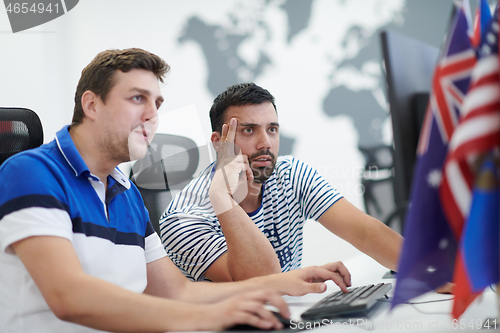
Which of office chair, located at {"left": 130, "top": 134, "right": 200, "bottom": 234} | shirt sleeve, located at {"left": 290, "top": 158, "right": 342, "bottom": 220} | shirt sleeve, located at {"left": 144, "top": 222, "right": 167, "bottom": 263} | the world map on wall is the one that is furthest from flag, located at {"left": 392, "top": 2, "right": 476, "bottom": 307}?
the world map on wall

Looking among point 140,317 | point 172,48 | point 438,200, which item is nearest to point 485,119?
point 438,200

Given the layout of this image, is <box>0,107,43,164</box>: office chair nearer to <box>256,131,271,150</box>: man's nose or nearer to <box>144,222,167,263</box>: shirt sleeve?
<box>144,222,167,263</box>: shirt sleeve

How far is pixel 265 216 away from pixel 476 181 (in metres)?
0.96

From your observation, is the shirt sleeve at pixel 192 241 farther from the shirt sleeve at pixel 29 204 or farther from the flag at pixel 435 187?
the flag at pixel 435 187

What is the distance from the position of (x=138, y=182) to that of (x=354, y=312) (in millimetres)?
987

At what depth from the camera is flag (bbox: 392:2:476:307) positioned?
50cm

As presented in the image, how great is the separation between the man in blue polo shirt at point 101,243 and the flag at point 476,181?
0.29 meters

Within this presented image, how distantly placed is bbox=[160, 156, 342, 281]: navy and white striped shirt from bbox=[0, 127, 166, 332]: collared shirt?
0.26 m

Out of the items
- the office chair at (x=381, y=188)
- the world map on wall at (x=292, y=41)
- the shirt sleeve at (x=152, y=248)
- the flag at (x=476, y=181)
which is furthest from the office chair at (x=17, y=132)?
the world map on wall at (x=292, y=41)

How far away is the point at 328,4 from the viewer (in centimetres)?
322

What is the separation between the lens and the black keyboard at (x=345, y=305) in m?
0.66

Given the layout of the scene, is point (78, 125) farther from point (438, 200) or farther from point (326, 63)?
point (326, 63)

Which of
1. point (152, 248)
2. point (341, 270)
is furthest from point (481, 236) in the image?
point (152, 248)

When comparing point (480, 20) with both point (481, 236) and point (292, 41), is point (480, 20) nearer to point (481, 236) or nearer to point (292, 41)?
point (481, 236)
